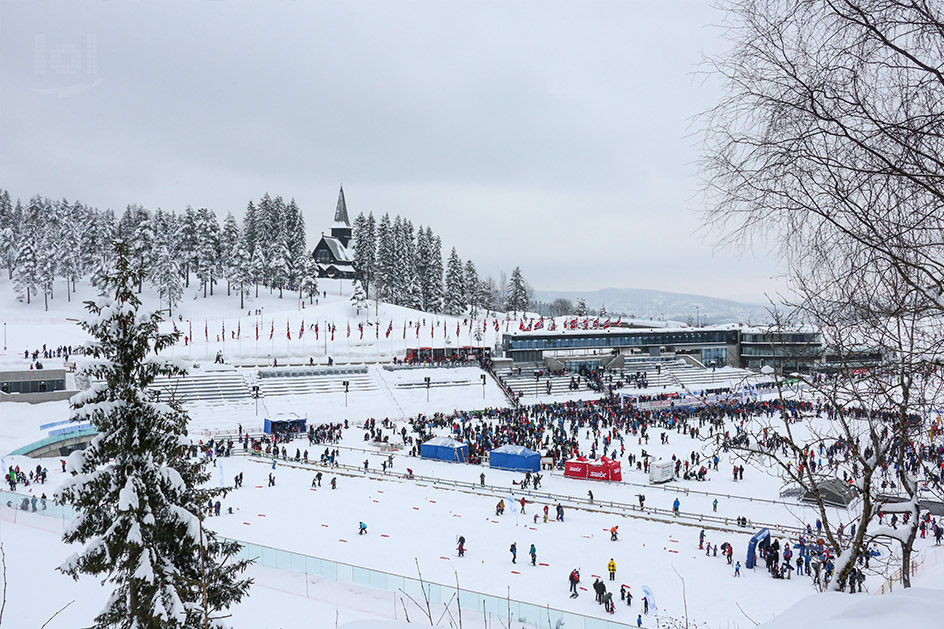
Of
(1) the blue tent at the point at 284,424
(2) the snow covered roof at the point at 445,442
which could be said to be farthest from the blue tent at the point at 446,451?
(1) the blue tent at the point at 284,424

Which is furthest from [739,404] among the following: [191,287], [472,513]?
[191,287]

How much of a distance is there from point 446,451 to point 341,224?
Result: 282 feet

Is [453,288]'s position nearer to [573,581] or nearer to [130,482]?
[573,581]

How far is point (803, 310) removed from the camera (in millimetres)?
4098

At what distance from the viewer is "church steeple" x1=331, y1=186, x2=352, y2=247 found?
110 meters

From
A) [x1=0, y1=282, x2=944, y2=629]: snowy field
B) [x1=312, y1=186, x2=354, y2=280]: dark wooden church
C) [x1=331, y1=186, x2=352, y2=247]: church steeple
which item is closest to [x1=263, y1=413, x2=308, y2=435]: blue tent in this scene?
[x1=0, y1=282, x2=944, y2=629]: snowy field

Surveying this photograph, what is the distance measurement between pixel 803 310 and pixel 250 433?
37.3 m

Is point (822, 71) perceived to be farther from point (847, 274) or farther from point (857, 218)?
point (847, 274)

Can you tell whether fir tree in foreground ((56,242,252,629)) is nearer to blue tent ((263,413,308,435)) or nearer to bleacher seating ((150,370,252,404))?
blue tent ((263,413,308,435))

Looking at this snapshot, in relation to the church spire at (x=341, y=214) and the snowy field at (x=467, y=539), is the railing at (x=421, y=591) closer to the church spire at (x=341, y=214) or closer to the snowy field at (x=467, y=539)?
the snowy field at (x=467, y=539)

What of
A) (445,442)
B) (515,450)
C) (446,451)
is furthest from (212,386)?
(515,450)

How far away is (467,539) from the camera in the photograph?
62.9 feet

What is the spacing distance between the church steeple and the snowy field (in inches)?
2904

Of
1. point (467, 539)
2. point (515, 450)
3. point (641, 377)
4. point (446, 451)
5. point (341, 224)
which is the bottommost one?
point (467, 539)
